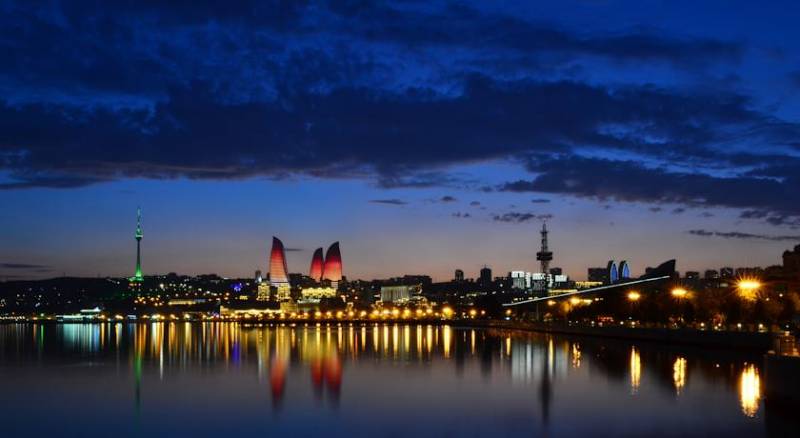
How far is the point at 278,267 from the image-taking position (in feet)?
617

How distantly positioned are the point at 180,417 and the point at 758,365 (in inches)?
754

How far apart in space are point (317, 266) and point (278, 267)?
9.39 metres

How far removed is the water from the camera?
19500 millimetres

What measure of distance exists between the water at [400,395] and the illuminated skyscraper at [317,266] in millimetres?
149888

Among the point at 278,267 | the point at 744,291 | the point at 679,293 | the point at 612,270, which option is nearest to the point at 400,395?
the point at 744,291

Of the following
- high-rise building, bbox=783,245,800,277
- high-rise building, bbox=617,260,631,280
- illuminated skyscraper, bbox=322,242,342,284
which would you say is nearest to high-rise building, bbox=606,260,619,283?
high-rise building, bbox=617,260,631,280

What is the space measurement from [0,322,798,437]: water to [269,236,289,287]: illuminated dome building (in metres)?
146

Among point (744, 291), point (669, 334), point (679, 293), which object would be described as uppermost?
point (744, 291)

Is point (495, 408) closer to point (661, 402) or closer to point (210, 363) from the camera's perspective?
point (661, 402)

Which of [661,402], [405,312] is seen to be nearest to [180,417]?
[661,402]

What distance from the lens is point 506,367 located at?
35.1m

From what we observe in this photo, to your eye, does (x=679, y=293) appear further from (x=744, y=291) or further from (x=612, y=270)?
(x=612, y=270)

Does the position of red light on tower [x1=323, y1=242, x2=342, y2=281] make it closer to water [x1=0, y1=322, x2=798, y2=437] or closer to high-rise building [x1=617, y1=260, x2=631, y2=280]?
high-rise building [x1=617, y1=260, x2=631, y2=280]

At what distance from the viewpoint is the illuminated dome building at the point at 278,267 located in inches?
7407
